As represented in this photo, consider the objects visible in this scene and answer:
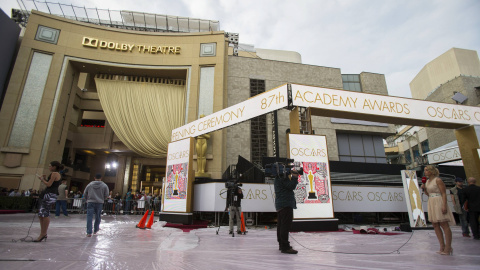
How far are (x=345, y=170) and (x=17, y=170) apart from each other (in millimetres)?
21081

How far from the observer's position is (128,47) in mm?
19891

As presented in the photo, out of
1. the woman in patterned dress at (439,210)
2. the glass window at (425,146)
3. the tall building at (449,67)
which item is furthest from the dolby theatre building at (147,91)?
the tall building at (449,67)

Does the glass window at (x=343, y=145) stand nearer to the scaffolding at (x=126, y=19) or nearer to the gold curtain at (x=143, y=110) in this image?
the gold curtain at (x=143, y=110)

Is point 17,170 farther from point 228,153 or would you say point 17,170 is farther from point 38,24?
point 228,153

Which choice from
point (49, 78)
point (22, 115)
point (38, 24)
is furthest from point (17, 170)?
point (38, 24)

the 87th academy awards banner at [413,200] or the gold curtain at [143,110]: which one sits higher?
the gold curtain at [143,110]

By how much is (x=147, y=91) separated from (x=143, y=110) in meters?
1.74

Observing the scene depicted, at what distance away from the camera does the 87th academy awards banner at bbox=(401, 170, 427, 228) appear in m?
8.41

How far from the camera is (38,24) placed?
60.2 feet

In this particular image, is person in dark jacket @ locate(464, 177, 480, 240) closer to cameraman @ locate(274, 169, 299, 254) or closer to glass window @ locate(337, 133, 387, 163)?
cameraman @ locate(274, 169, 299, 254)

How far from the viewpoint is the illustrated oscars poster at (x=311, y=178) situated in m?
7.54

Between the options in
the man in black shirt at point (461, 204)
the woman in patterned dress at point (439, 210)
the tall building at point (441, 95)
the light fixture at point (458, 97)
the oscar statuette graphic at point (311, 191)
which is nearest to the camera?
the woman in patterned dress at point (439, 210)

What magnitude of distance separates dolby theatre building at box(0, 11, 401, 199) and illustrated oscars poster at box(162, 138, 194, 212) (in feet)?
20.5

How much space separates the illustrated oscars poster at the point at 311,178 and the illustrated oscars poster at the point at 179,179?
4676 mm
